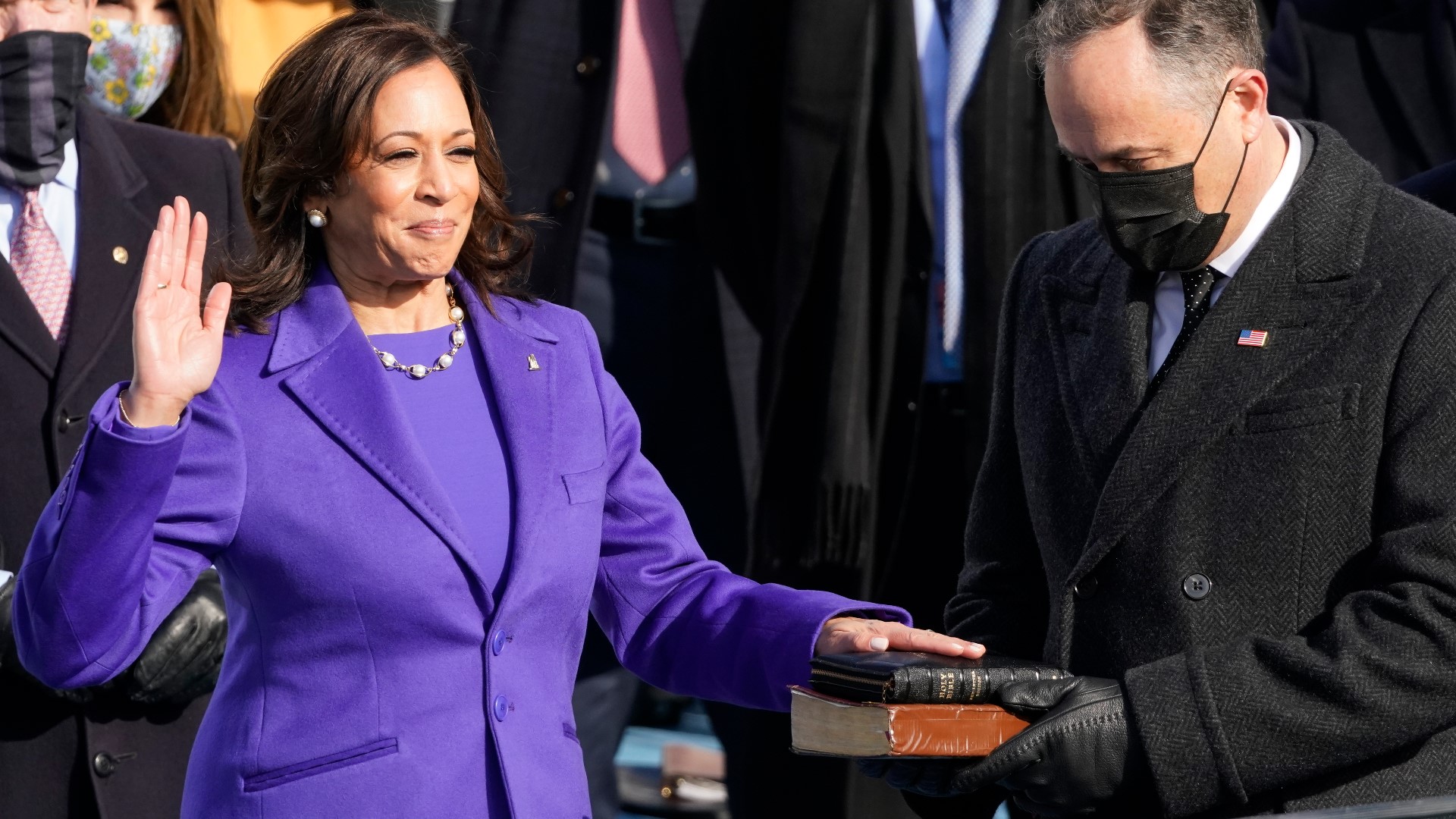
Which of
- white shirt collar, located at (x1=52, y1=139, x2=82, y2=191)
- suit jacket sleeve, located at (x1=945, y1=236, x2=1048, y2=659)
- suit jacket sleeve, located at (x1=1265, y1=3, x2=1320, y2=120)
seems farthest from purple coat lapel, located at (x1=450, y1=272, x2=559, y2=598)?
suit jacket sleeve, located at (x1=1265, y1=3, x2=1320, y2=120)

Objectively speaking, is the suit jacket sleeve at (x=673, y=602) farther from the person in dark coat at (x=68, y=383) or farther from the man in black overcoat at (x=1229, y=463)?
the person in dark coat at (x=68, y=383)

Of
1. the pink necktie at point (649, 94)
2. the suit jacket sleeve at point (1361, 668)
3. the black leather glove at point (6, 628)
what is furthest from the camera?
the pink necktie at point (649, 94)

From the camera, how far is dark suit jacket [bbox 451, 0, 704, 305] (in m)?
4.06

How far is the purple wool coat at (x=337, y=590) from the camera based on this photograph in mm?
2396

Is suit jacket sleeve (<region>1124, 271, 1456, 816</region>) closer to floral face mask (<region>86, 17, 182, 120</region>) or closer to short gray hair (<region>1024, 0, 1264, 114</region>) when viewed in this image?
short gray hair (<region>1024, 0, 1264, 114</region>)

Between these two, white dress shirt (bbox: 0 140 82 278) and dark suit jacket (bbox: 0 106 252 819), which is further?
white dress shirt (bbox: 0 140 82 278)

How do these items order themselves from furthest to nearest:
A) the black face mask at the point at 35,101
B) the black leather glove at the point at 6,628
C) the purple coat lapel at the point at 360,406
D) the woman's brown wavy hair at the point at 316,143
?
the black face mask at the point at 35,101 → the black leather glove at the point at 6,628 → the woman's brown wavy hair at the point at 316,143 → the purple coat lapel at the point at 360,406

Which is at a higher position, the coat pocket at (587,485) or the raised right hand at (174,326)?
the raised right hand at (174,326)

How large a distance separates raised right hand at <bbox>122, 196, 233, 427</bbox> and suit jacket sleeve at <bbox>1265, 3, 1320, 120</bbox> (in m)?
2.63

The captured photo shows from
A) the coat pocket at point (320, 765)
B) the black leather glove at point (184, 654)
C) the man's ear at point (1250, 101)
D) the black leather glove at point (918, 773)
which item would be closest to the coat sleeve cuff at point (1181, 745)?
the black leather glove at point (918, 773)

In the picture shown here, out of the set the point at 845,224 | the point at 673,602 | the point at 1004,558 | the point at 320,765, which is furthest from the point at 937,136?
the point at 320,765

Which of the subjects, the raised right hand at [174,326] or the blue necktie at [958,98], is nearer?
the raised right hand at [174,326]

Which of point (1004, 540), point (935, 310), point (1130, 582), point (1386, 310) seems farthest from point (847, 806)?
point (1386, 310)

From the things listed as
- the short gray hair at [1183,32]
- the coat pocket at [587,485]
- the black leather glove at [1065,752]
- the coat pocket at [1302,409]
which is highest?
the short gray hair at [1183,32]
